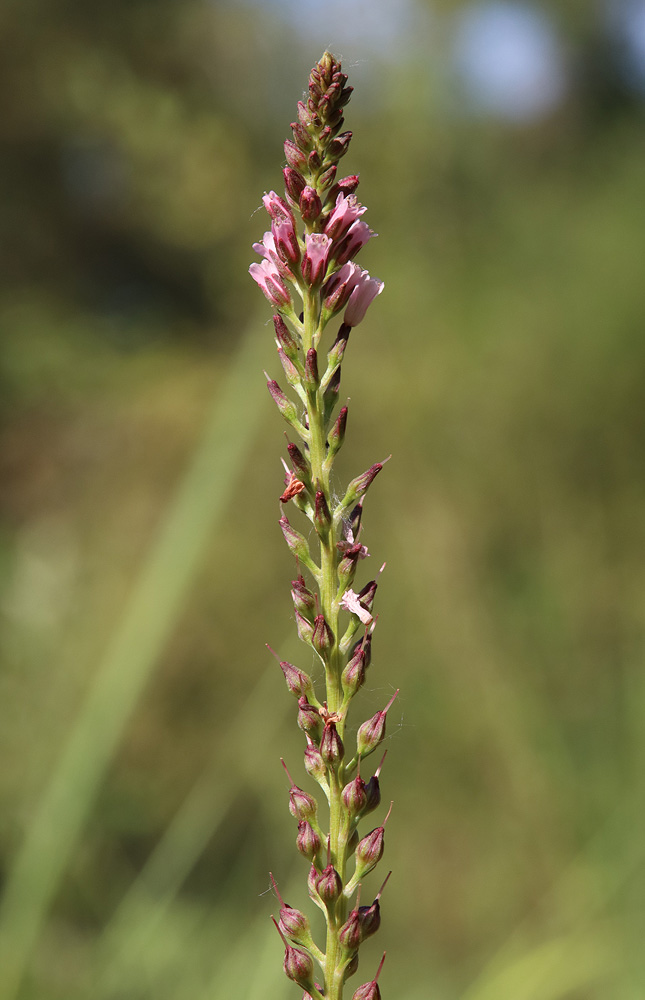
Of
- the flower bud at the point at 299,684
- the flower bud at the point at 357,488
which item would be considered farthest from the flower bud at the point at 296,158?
the flower bud at the point at 299,684

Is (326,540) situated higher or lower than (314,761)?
higher

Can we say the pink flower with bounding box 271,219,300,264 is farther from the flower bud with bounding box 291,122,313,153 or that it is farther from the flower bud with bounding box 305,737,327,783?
the flower bud with bounding box 305,737,327,783

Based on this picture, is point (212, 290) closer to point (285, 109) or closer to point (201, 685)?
point (285, 109)

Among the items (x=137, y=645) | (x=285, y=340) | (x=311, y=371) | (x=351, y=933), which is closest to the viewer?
(x=351, y=933)

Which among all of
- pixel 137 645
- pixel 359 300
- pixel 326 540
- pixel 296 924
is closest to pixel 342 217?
pixel 359 300

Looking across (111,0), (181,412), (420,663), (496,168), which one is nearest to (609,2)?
(496,168)

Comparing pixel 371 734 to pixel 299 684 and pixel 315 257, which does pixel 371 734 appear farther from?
pixel 315 257

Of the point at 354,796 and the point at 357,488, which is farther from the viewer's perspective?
the point at 357,488
